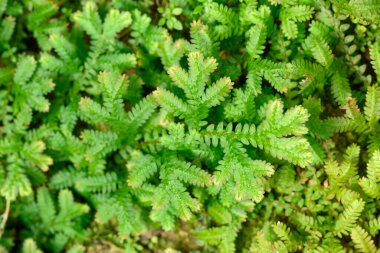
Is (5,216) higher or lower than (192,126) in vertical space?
lower

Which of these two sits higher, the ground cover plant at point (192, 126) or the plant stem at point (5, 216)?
the ground cover plant at point (192, 126)

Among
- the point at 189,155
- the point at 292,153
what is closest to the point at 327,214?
the point at 292,153

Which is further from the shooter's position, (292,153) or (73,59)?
(73,59)

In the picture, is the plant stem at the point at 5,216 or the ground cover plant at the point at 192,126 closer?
the ground cover plant at the point at 192,126

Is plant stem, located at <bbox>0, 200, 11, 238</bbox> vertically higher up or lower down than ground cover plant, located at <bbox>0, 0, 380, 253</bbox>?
lower down

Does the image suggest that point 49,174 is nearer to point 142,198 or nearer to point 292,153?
point 142,198

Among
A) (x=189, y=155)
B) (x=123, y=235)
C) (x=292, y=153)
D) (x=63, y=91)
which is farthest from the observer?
(x=63, y=91)

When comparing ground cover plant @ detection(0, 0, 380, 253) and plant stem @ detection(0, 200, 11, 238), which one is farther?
plant stem @ detection(0, 200, 11, 238)

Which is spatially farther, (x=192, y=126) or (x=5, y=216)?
(x=5, y=216)
